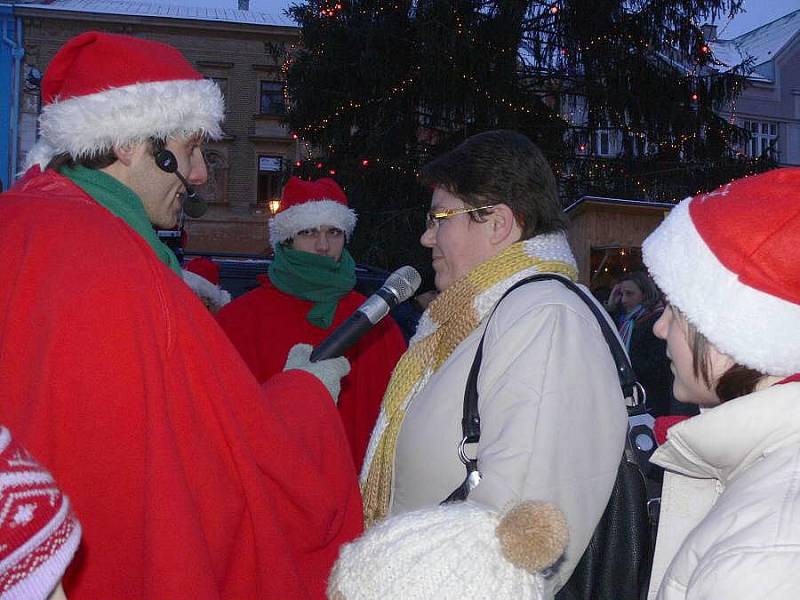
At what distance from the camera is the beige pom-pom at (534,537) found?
50.2 inches

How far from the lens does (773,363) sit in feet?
4.83

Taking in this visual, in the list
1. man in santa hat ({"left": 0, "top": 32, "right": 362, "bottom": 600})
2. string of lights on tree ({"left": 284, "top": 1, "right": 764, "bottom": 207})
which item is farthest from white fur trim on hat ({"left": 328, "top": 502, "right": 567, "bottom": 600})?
string of lights on tree ({"left": 284, "top": 1, "right": 764, "bottom": 207})

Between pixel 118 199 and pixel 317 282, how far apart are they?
8.76 ft

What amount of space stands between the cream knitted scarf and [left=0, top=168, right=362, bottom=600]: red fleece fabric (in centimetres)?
63

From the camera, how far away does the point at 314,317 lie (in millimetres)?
4504

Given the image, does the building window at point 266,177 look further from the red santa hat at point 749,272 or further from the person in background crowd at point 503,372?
the red santa hat at point 749,272

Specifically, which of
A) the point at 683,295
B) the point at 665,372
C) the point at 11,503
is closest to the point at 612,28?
the point at 665,372

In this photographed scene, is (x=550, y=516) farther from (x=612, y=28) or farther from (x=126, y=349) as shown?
(x=612, y=28)

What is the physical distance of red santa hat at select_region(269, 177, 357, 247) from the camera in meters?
4.86

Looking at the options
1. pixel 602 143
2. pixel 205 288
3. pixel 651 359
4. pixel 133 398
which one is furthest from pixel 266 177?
pixel 133 398

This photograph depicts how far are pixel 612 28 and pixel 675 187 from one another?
3.10 meters

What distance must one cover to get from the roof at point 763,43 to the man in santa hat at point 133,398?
3097cm

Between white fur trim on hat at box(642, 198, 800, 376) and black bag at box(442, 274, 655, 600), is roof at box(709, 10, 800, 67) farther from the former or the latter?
white fur trim on hat at box(642, 198, 800, 376)

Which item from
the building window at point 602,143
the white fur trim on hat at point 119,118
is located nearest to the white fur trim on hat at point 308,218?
the white fur trim on hat at point 119,118
